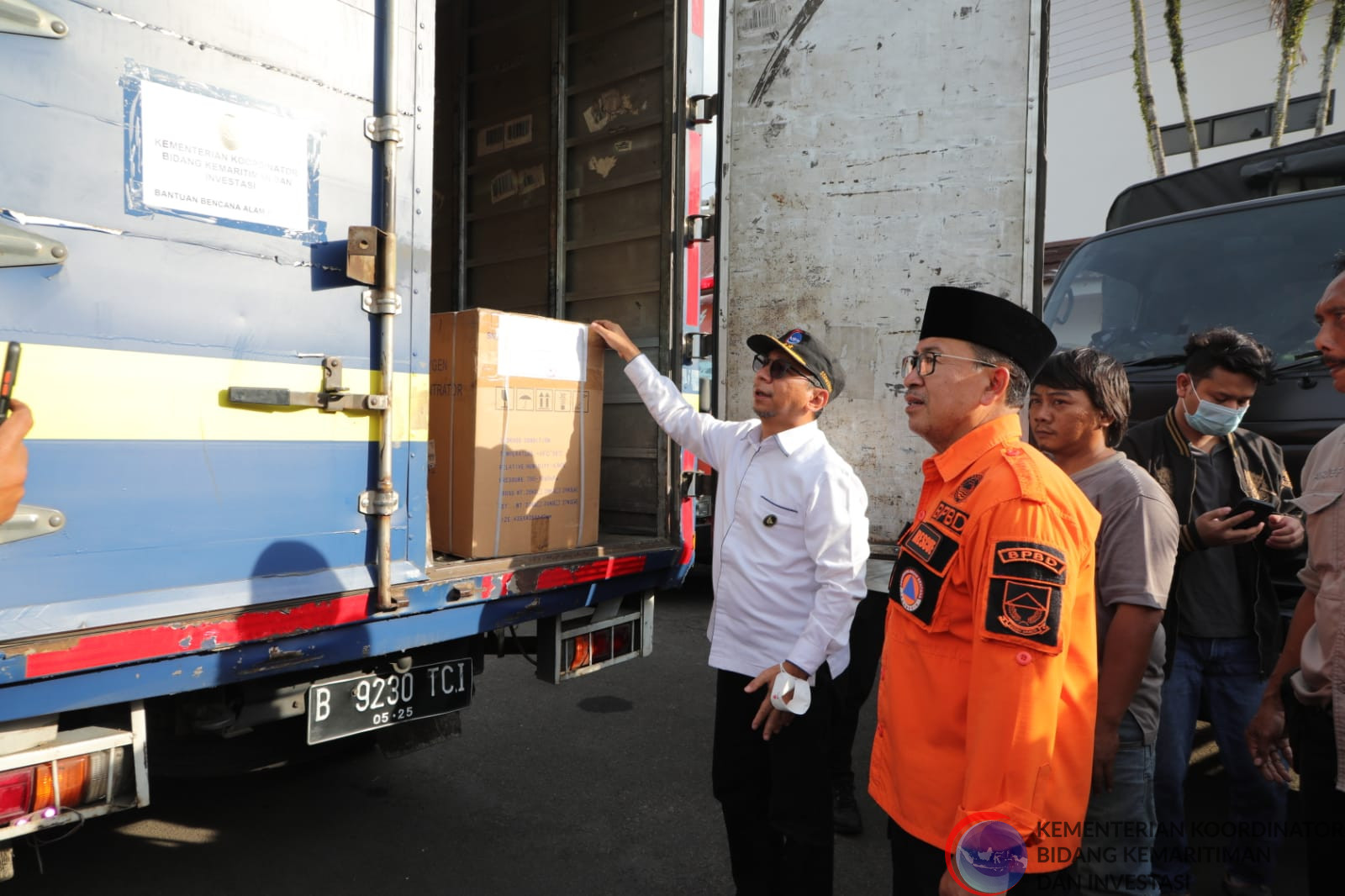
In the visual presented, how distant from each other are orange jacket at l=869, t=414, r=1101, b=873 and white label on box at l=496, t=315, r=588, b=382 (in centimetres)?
162

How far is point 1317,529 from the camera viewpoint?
6.42ft

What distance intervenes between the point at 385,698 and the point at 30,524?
106 cm

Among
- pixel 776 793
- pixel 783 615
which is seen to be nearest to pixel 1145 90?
pixel 783 615

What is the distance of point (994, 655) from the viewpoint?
140 cm

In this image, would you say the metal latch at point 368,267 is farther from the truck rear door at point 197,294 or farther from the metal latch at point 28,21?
the metal latch at point 28,21

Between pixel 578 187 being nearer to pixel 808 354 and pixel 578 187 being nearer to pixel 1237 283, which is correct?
pixel 808 354

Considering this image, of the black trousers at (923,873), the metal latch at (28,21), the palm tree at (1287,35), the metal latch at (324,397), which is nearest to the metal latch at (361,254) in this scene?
the metal latch at (324,397)

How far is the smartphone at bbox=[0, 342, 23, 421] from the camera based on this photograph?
1695 millimetres

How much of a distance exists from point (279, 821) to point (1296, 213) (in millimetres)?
4924

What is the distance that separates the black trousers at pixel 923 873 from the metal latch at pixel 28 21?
7.75 ft

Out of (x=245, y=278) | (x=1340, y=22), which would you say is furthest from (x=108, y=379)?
(x=1340, y=22)

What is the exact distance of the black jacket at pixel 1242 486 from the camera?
2.71m

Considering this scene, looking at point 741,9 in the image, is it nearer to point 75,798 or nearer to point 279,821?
point 75,798

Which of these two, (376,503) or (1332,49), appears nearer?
(376,503)
